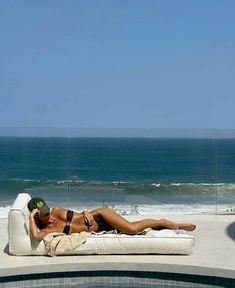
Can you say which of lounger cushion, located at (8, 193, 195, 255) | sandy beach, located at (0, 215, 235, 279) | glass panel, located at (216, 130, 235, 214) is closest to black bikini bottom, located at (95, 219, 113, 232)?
lounger cushion, located at (8, 193, 195, 255)

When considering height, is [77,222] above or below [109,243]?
above

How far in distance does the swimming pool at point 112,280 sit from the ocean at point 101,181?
11.4ft

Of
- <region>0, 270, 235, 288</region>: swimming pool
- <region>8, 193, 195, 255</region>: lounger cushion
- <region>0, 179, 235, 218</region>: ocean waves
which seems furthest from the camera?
<region>0, 179, 235, 218</region>: ocean waves

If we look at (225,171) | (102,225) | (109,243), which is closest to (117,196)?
(225,171)

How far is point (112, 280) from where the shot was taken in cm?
565

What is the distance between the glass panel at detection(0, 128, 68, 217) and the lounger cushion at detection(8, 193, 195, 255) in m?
2.93

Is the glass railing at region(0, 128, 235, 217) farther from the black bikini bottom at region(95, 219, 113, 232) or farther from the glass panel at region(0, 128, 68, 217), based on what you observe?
the black bikini bottom at region(95, 219, 113, 232)

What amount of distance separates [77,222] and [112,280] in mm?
724

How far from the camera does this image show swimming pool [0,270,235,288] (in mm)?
5500

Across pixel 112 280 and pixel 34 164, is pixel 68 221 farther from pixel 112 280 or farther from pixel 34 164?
pixel 34 164

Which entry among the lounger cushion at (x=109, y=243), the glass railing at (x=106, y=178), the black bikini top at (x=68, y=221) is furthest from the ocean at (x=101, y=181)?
the lounger cushion at (x=109, y=243)

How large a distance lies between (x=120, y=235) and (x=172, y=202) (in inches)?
157

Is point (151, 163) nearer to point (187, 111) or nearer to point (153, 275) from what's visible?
point (153, 275)

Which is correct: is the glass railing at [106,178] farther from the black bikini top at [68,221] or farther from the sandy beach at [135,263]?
the sandy beach at [135,263]
